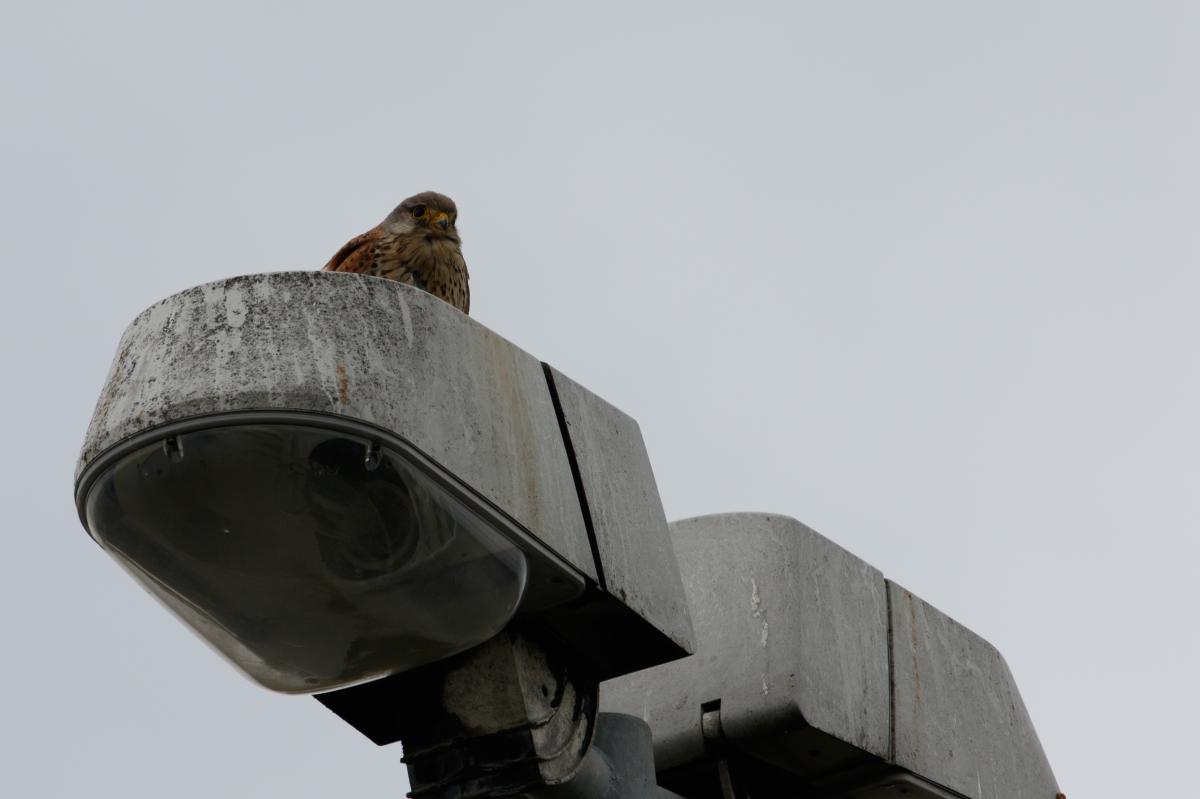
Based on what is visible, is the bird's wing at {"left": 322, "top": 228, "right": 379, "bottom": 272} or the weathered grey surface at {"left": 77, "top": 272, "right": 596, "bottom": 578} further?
the bird's wing at {"left": 322, "top": 228, "right": 379, "bottom": 272}

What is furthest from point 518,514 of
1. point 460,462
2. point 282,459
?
point 282,459

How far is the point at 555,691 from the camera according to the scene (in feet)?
8.99

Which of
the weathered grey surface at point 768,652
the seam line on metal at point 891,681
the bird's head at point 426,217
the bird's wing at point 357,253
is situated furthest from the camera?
the bird's head at point 426,217

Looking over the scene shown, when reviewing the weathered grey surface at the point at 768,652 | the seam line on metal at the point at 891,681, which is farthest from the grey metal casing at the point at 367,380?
the seam line on metal at the point at 891,681

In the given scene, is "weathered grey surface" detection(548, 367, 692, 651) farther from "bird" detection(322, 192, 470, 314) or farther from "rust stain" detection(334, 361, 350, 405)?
"bird" detection(322, 192, 470, 314)

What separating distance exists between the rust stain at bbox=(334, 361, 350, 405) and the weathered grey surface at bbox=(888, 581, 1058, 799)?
1.47 meters

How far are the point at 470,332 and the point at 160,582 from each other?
0.50 meters

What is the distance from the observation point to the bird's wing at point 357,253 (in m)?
5.10

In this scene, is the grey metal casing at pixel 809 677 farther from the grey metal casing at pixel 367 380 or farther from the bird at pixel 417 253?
the bird at pixel 417 253

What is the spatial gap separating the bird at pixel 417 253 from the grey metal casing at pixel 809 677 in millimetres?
1828

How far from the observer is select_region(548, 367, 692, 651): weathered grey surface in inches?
107

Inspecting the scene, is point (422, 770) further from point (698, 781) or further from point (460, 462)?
point (698, 781)

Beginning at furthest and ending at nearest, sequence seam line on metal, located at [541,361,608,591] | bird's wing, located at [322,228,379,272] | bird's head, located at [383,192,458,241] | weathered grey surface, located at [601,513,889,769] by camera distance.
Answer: bird's head, located at [383,192,458,241] → bird's wing, located at [322,228,379,272] → weathered grey surface, located at [601,513,889,769] → seam line on metal, located at [541,361,608,591]

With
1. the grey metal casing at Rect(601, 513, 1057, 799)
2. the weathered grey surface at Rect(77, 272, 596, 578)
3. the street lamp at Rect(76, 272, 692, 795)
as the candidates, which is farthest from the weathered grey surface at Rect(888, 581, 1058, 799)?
the weathered grey surface at Rect(77, 272, 596, 578)
